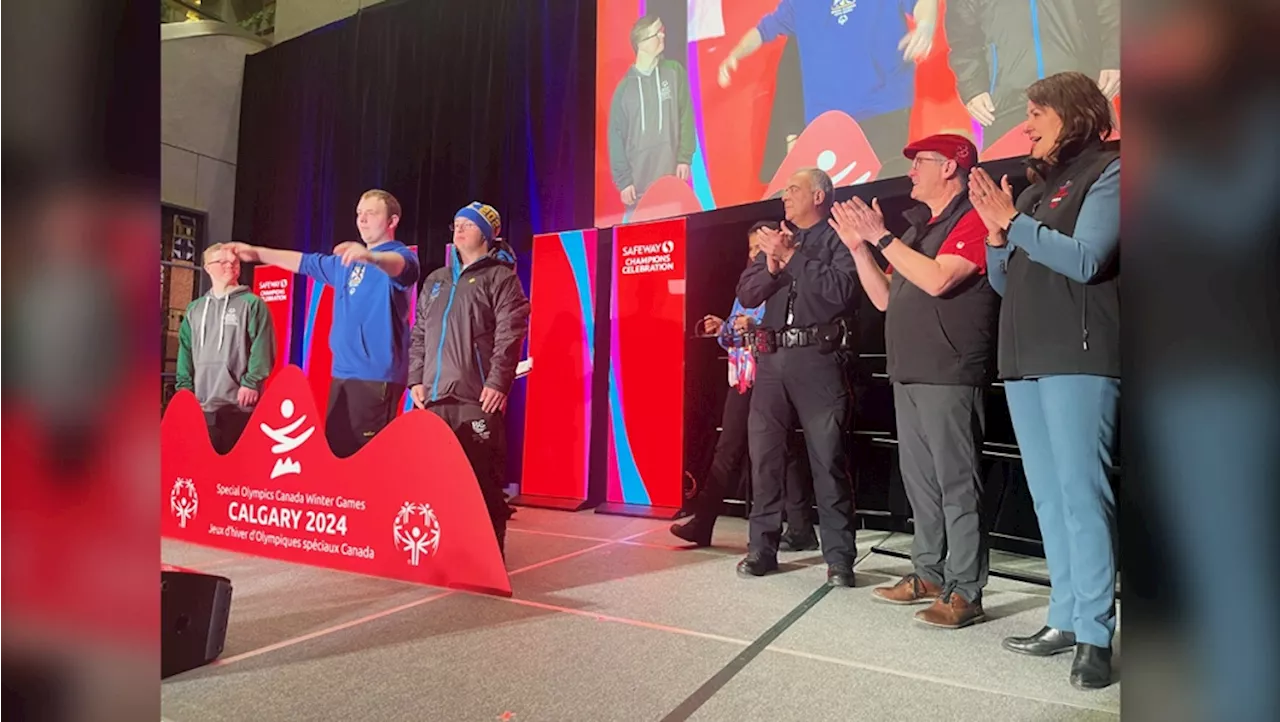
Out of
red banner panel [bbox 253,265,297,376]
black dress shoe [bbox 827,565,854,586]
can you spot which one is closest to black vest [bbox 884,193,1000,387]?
black dress shoe [bbox 827,565,854,586]

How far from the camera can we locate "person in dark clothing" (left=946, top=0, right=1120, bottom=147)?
6.74ft

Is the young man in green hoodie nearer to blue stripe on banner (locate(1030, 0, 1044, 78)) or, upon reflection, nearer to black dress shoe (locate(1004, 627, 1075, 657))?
black dress shoe (locate(1004, 627, 1075, 657))

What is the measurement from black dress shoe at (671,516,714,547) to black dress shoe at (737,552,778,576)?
1.24 ft

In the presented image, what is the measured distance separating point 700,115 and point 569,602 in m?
1.87

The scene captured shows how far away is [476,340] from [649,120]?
45.4 inches

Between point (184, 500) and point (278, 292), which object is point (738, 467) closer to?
point (184, 500)

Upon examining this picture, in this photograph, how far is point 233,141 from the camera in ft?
12.4

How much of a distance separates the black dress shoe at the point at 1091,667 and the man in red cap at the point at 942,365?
37cm

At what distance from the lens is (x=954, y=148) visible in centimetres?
197

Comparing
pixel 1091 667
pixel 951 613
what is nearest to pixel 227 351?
pixel 951 613

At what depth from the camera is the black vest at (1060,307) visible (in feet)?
4.70

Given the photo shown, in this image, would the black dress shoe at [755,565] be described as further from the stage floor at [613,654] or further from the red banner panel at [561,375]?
the red banner panel at [561,375]

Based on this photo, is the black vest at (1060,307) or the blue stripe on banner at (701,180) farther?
the blue stripe on banner at (701,180)

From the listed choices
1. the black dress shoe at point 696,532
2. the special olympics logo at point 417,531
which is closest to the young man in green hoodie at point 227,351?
the special olympics logo at point 417,531
